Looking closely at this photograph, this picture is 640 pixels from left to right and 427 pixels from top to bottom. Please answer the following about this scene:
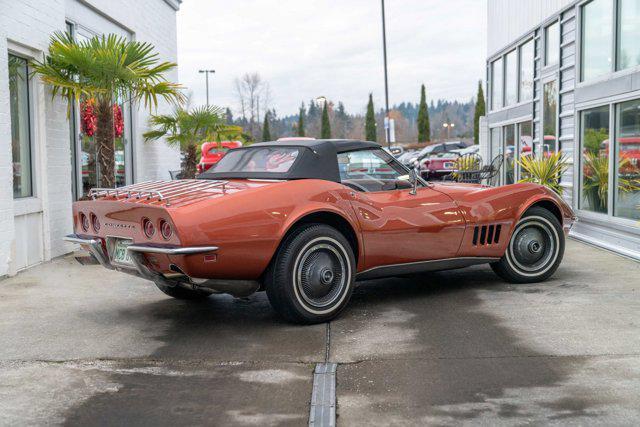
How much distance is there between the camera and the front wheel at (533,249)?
679 cm

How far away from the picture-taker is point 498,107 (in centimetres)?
1683

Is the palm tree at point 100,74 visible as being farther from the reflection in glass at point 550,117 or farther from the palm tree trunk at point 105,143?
the reflection in glass at point 550,117

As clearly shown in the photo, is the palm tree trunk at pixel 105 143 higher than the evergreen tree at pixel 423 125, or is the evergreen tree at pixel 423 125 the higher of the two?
the evergreen tree at pixel 423 125

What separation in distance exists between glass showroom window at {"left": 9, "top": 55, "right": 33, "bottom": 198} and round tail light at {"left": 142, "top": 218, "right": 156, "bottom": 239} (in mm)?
4041

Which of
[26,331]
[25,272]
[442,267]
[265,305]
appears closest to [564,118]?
[442,267]

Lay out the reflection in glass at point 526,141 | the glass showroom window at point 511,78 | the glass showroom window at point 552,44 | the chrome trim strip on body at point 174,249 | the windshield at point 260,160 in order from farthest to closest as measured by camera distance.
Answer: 1. the glass showroom window at point 511,78
2. the reflection in glass at point 526,141
3. the glass showroom window at point 552,44
4. the windshield at point 260,160
5. the chrome trim strip on body at point 174,249

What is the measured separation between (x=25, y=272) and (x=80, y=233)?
284cm

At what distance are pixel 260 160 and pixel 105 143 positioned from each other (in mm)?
4538

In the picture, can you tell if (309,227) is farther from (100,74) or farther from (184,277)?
(100,74)

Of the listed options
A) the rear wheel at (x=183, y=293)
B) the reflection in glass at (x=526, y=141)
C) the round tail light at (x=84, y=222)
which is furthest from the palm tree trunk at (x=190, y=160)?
the round tail light at (x=84, y=222)

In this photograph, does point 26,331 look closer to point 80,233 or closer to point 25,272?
point 80,233

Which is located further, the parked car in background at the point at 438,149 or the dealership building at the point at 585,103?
the parked car in background at the point at 438,149

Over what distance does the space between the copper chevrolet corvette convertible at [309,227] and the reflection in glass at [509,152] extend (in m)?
8.56

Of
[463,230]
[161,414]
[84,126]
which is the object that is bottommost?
[161,414]
